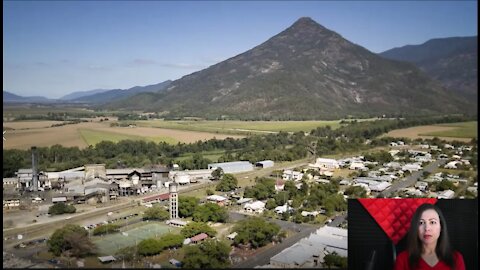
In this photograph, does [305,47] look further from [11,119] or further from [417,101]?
[11,119]

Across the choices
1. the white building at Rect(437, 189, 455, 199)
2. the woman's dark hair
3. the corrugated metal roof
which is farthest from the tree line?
the woman's dark hair

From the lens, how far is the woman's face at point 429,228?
119 inches

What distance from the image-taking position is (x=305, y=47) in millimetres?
12242

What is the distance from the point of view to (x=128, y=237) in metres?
4.96

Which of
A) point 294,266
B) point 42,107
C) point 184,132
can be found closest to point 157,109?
point 184,132

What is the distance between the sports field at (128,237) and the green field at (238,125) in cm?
468

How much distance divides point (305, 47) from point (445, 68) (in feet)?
13.8

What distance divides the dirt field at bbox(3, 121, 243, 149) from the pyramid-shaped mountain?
110 inches

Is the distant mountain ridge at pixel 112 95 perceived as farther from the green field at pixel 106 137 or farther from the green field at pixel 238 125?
the green field at pixel 106 137

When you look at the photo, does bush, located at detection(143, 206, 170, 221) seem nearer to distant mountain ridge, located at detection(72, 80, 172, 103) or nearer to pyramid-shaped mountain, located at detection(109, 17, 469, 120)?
distant mountain ridge, located at detection(72, 80, 172, 103)

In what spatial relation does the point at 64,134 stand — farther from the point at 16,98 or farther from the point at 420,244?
the point at 420,244

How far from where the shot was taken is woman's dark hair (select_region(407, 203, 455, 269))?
3010 mm

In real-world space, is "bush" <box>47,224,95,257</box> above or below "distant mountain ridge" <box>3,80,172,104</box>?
below

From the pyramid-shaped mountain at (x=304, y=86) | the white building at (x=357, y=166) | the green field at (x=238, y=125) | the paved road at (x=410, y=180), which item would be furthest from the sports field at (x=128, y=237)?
the pyramid-shaped mountain at (x=304, y=86)
